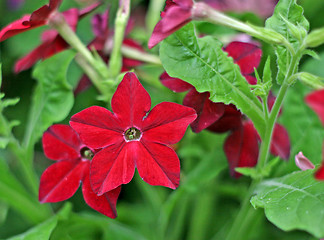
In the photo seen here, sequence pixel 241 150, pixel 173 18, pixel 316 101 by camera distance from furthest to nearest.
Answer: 1. pixel 241 150
2. pixel 173 18
3. pixel 316 101

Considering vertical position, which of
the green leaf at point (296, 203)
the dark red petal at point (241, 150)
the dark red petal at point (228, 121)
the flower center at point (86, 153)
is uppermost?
the flower center at point (86, 153)

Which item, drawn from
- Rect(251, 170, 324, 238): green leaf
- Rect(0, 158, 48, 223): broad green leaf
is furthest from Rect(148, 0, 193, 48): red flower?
Rect(0, 158, 48, 223): broad green leaf

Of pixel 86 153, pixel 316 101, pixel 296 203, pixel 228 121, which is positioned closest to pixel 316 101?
pixel 316 101

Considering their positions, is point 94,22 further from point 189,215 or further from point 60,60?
point 189,215

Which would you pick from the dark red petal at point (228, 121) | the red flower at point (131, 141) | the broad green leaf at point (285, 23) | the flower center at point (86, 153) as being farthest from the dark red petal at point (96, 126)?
the broad green leaf at point (285, 23)

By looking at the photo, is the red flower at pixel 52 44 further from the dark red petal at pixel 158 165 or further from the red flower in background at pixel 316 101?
the red flower in background at pixel 316 101

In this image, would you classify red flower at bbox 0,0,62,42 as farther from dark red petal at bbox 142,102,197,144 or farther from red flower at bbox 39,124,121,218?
dark red petal at bbox 142,102,197,144

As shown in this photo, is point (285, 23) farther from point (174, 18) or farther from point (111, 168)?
point (111, 168)
